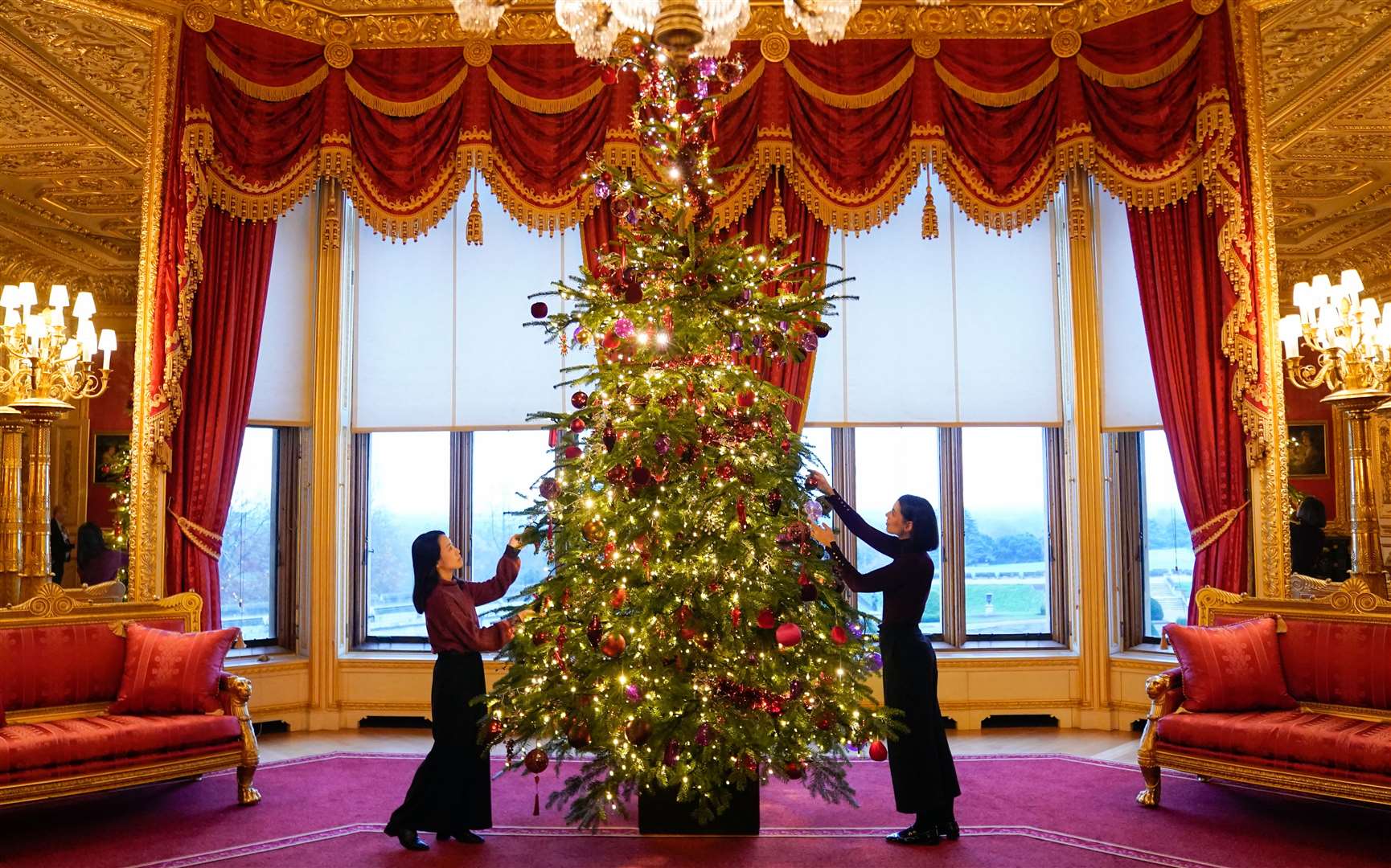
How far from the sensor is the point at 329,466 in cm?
694

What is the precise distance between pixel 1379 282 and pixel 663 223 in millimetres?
3849

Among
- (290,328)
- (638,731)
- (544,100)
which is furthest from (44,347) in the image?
(638,731)

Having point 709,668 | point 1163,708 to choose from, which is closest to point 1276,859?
point 1163,708

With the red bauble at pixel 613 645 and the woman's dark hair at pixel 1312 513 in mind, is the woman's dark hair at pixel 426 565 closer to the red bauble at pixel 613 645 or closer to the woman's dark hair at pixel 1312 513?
the red bauble at pixel 613 645

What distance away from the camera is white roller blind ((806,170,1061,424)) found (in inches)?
275

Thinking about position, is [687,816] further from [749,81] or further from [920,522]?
[749,81]

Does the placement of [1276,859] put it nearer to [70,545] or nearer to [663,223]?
[663,223]

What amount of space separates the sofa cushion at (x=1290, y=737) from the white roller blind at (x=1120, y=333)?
2312 mm

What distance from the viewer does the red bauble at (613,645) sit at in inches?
162

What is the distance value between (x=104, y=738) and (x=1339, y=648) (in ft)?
18.2

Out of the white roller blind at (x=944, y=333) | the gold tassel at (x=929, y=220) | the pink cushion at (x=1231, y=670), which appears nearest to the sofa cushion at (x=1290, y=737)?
the pink cushion at (x=1231, y=670)

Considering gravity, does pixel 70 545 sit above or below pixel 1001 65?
below

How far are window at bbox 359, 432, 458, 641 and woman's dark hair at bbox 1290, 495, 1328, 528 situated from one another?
6.02 ft

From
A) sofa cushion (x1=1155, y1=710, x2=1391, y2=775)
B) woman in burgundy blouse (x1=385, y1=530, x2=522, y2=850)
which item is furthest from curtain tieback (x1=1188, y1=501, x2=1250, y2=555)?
woman in burgundy blouse (x1=385, y1=530, x2=522, y2=850)
